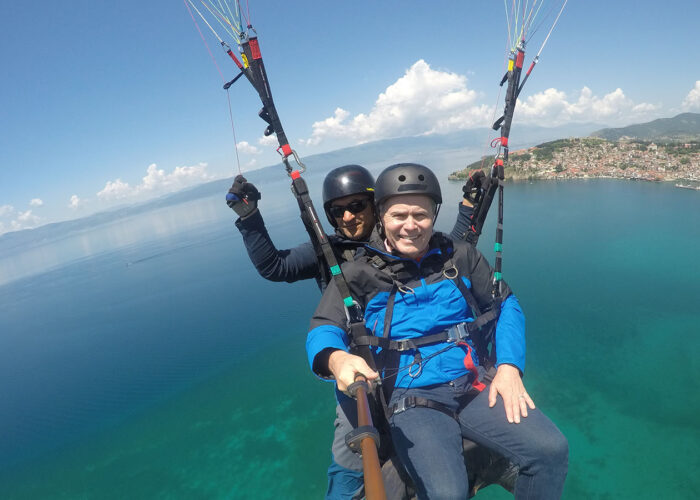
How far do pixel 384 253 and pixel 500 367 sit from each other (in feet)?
3.27

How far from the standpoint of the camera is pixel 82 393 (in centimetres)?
1300

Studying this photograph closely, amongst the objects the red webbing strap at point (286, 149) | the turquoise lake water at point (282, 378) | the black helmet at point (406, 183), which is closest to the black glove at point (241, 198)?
the red webbing strap at point (286, 149)

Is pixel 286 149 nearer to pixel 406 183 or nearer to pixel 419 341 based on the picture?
pixel 406 183

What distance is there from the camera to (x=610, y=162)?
104 ft

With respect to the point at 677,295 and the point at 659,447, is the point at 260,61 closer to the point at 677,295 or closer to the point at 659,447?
the point at 659,447

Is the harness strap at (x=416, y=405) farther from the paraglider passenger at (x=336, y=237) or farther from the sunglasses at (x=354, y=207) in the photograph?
the sunglasses at (x=354, y=207)

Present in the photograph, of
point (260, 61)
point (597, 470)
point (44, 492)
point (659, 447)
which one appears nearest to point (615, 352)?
point (659, 447)

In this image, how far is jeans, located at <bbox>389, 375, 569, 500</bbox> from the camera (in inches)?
66.8

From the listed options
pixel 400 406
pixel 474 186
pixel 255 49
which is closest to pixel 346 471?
pixel 400 406

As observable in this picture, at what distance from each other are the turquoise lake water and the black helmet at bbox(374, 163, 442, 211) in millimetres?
7862

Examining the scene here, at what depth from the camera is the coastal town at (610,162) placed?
1051 inches

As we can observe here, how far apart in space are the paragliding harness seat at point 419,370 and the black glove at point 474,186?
46.8 inches

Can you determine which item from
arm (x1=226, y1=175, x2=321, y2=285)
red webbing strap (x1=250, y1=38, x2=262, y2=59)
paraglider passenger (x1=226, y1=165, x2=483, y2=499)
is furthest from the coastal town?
arm (x1=226, y1=175, x2=321, y2=285)

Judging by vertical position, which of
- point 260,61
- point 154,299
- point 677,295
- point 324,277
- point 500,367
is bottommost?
point 677,295
